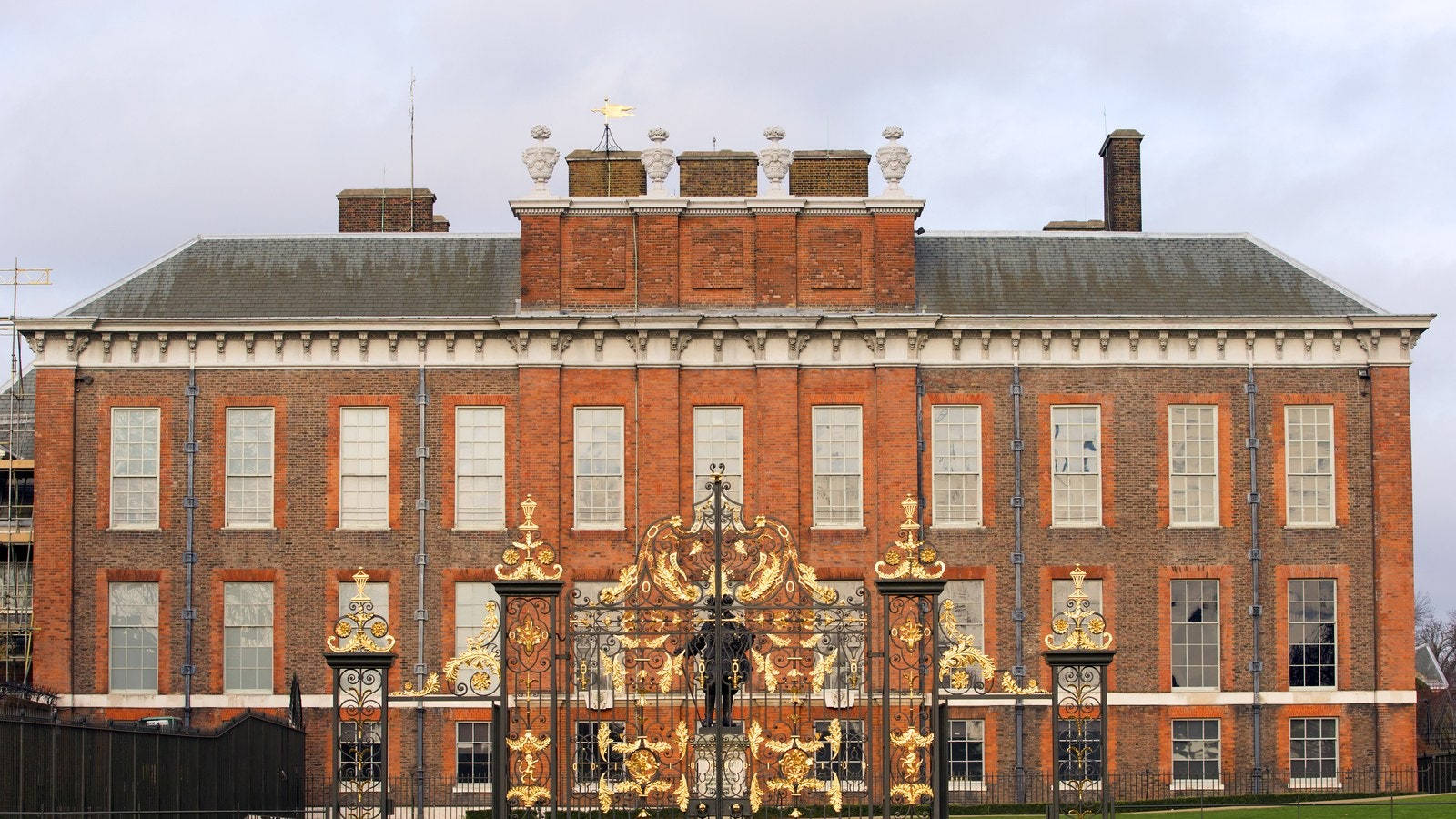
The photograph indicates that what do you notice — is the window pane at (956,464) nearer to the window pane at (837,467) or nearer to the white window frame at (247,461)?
the window pane at (837,467)

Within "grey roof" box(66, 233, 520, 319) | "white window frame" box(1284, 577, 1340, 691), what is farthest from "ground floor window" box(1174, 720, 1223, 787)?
"grey roof" box(66, 233, 520, 319)

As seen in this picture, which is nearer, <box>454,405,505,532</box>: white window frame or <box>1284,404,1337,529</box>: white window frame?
<box>454,405,505,532</box>: white window frame

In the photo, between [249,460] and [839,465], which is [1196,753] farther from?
[249,460]

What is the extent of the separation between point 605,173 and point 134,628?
13.2 meters

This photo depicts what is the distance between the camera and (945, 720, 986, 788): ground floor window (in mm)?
40375

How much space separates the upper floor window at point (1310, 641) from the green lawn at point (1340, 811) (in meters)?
3.78

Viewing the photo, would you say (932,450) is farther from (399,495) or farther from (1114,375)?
(399,495)

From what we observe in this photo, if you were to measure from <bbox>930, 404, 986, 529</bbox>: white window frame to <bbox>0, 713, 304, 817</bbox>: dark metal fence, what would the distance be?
1332 centimetres

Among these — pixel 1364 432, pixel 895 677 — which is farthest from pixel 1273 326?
pixel 895 677

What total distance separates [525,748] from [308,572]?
19796mm

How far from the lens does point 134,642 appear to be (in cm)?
4122

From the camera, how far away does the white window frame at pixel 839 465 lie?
41.1 meters

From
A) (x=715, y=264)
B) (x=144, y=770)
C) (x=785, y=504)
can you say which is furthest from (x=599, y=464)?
(x=144, y=770)

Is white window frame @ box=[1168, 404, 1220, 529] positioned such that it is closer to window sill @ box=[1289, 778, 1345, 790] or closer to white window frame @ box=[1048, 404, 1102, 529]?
white window frame @ box=[1048, 404, 1102, 529]
